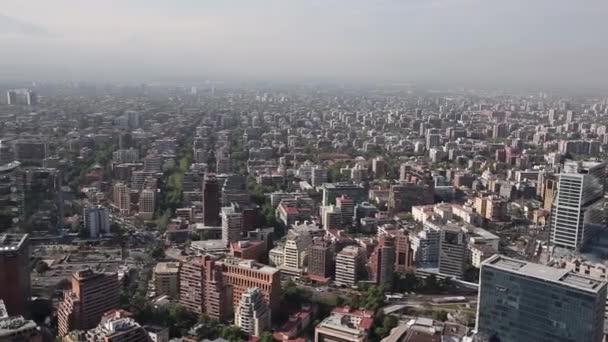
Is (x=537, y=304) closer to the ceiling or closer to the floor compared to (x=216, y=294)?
closer to the ceiling

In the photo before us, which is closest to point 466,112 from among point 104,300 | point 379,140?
point 379,140

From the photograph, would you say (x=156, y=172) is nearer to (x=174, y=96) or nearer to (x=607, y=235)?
(x=607, y=235)

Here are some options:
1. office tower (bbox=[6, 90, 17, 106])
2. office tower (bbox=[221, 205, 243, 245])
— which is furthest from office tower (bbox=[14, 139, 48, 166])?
office tower (bbox=[6, 90, 17, 106])

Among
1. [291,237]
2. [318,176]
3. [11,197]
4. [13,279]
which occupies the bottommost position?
[318,176]

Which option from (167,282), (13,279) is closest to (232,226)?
(167,282)

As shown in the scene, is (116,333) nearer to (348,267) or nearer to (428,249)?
(348,267)
